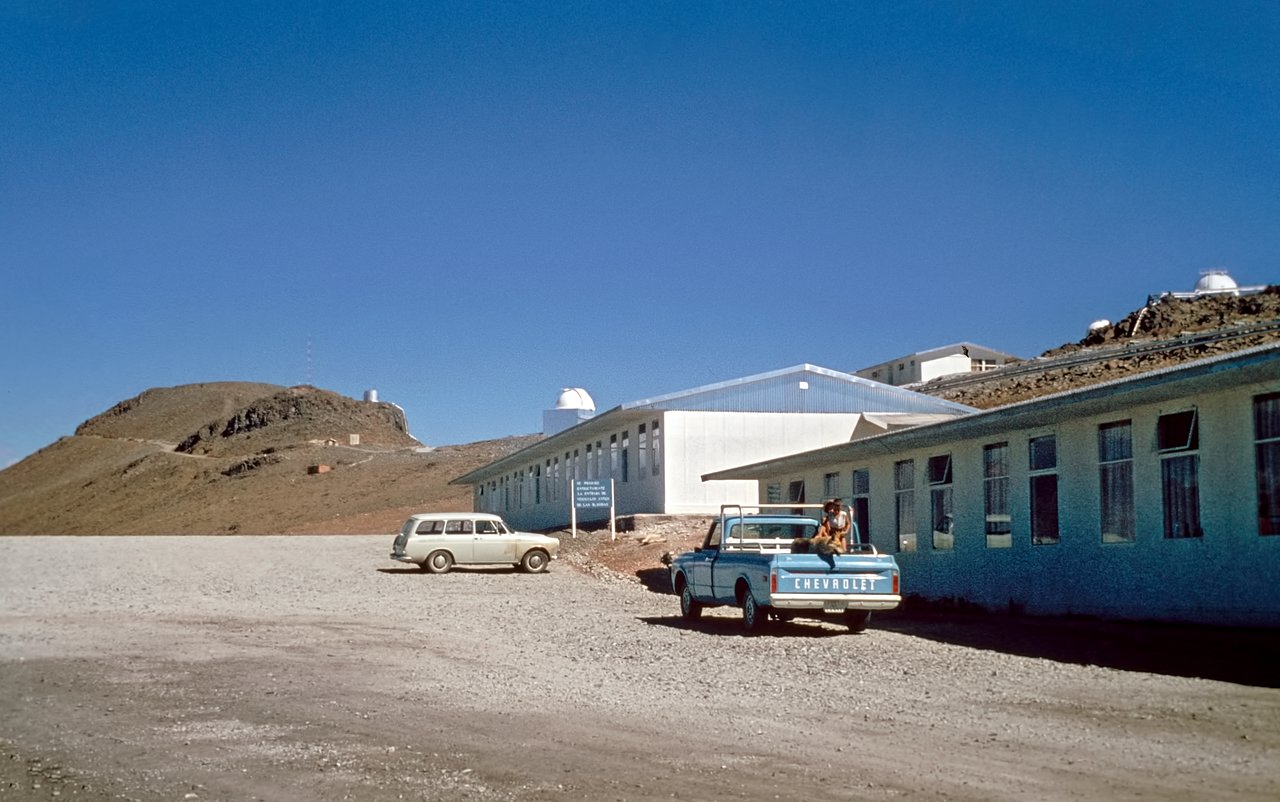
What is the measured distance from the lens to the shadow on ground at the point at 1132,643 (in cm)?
1247

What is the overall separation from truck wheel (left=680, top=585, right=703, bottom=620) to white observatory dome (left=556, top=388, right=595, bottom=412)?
2147 inches

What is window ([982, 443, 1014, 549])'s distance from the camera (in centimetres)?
2003

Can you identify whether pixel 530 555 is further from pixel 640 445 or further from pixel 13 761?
pixel 13 761

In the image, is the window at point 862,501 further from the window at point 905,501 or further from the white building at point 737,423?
the white building at point 737,423

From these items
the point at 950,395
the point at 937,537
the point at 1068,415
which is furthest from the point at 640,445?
the point at 950,395

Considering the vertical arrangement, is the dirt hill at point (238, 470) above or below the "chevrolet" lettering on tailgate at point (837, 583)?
above

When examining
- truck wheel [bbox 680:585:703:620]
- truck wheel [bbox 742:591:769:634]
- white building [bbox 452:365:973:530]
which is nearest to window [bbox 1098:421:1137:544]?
truck wheel [bbox 742:591:769:634]

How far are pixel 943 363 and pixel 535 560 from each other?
196 feet

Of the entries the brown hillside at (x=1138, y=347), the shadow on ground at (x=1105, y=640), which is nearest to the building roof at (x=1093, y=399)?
the shadow on ground at (x=1105, y=640)

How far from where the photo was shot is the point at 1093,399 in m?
16.2

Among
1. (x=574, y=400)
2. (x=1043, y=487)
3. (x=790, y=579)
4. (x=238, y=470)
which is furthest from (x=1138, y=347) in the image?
(x=238, y=470)

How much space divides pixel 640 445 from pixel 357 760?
3267cm

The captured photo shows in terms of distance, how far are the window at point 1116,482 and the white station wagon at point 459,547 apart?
61.6 ft

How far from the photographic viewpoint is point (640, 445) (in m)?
40.7
